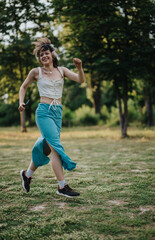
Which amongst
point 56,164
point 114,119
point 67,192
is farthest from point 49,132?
point 114,119

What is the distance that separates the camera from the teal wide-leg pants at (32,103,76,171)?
159 inches

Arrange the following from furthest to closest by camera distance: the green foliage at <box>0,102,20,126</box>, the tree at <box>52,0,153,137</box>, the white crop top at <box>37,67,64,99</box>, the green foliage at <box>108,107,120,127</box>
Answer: the green foliage at <box>0,102,20,126</box> < the green foliage at <box>108,107,120,127</box> < the tree at <box>52,0,153,137</box> < the white crop top at <box>37,67,64,99</box>

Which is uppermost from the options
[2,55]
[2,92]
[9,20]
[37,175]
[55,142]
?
[9,20]

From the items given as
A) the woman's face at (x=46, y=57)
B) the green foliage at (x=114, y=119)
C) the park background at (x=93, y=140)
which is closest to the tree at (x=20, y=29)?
the park background at (x=93, y=140)

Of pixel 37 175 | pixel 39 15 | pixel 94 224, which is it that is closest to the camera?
pixel 94 224

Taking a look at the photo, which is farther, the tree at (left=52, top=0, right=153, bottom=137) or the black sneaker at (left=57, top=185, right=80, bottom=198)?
the tree at (left=52, top=0, right=153, bottom=137)

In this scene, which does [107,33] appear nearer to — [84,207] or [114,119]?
[84,207]

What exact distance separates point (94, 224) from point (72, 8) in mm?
10191

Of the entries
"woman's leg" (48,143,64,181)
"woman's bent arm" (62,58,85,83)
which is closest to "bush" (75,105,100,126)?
"woman's bent arm" (62,58,85,83)

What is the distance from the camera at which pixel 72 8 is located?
11.4 meters

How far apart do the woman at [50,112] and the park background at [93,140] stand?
0.36 meters

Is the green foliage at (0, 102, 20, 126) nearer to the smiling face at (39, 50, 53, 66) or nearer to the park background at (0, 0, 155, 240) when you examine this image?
the park background at (0, 0, 155, 240)

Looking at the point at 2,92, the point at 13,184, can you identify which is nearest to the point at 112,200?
the point at 13,184

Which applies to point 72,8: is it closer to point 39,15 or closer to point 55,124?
point 39,15
